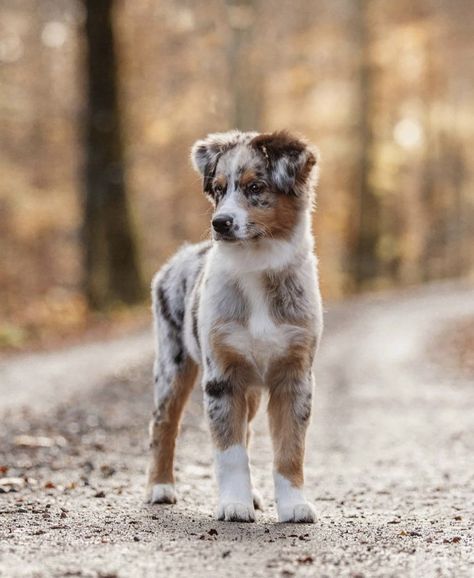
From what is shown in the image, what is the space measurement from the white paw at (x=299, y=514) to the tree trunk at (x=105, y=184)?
51.2 feet

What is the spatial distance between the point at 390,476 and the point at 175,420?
230 cm

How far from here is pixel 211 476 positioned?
840 cm

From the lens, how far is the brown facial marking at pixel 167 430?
704 cm

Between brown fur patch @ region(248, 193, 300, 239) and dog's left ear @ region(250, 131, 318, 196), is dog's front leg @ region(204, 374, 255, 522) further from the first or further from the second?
dog's left ear @ region(250, 131, 318, 196)

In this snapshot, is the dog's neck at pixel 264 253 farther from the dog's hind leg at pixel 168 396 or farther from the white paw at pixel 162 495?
the white paw at pixel 162 495

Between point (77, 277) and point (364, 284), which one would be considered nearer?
point (364, 284)

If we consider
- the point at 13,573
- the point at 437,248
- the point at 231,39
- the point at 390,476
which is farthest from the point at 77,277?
the point at 13,573

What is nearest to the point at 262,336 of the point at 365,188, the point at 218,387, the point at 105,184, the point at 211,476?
the point at 218,387

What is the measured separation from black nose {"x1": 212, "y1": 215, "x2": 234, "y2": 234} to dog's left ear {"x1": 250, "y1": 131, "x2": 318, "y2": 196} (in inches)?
16.8

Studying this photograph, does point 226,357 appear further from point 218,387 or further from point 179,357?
point 179,357

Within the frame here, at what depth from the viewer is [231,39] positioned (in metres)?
25.1

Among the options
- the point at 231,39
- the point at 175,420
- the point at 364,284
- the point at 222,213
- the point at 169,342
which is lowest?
the point at 364,284

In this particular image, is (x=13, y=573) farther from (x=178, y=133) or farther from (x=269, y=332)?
(x=178, y=133)

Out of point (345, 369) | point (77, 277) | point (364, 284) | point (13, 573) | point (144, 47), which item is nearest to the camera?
point (13, 573)
